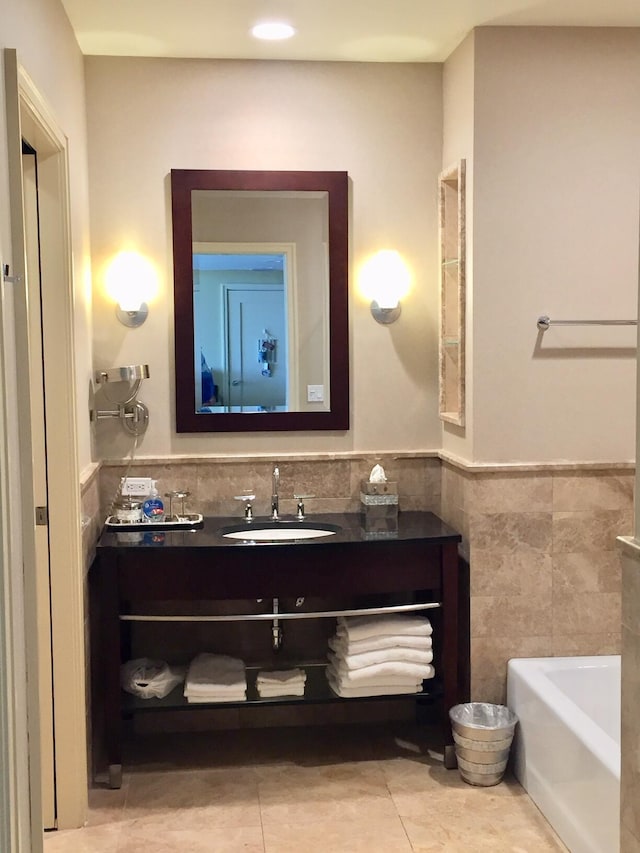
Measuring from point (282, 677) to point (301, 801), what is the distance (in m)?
0.40

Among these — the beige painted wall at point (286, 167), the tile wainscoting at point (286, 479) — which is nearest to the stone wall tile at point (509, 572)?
the tile wainscoting at point (286, 479)

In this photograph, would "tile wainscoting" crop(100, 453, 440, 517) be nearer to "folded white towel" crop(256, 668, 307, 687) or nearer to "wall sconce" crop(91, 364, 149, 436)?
"wall sconce" crop(91, 364, 149, 436)

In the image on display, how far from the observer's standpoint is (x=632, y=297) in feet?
10.9

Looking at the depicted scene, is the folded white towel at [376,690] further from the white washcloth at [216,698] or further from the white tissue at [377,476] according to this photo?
the white tissue at [377,476]

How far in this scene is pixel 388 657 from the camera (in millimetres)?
3268

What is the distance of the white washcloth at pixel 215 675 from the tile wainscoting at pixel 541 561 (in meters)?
0.80

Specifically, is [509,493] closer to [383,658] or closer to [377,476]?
[377,476]

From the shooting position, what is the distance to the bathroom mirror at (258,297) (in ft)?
11.6

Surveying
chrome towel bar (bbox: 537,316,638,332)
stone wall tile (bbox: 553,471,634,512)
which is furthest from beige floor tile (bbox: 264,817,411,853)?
chrome towel bar (bbox: 537,316,638,332)

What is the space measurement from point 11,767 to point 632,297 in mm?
2427

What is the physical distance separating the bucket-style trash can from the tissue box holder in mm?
708

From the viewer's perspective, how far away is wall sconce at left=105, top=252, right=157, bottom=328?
3529mm

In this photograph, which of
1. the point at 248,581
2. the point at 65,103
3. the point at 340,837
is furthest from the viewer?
the point at 248,581

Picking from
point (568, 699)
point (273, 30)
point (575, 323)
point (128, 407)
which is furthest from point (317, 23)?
point (568, 699)
